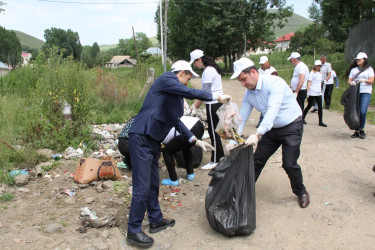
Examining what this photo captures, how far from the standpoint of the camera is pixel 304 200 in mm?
3420

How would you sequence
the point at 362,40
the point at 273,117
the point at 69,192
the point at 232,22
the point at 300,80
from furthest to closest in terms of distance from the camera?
the point at 232,22 → the point at 362,40 → the point at 300,80 → the point at 69,192 → the point at 273,117

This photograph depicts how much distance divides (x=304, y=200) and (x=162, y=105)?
1951mm

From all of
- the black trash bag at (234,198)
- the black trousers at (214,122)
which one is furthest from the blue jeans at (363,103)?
the black trash bag at (234,198)

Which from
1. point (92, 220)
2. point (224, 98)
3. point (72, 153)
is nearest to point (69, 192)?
point (92, 220)

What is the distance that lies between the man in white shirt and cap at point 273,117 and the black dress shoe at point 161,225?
1.00 m

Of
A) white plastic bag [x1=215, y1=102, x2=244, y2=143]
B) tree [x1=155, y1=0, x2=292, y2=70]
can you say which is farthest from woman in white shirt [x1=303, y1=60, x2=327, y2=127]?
tree [x1=155, y1=0, x2=292, y2=70]

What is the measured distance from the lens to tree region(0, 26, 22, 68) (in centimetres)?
6894

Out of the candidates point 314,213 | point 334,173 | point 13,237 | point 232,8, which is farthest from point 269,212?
point 232,8

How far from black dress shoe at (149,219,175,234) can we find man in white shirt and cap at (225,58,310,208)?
996 mm

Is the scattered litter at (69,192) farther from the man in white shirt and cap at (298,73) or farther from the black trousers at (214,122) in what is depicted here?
the man in white shirt and cap at (298,73)

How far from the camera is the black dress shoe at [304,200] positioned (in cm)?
340

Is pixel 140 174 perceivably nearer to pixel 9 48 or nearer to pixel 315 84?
pixel 315 84

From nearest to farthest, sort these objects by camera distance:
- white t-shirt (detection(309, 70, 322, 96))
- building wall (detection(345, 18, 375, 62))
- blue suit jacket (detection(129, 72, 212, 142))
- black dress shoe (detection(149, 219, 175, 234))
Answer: blue suit jacket (detection(129, 72, 212, 142)) < black dress shoe (detection(149, 219, 175, 234)) < white t-shirt (detection(309, 70, 322, 96)) < building wall (detection(345, 18, 375, 62))

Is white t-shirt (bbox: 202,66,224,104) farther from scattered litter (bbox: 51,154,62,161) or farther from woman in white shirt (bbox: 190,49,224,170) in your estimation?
scattered litter (bbox: 51,154,62,161)
